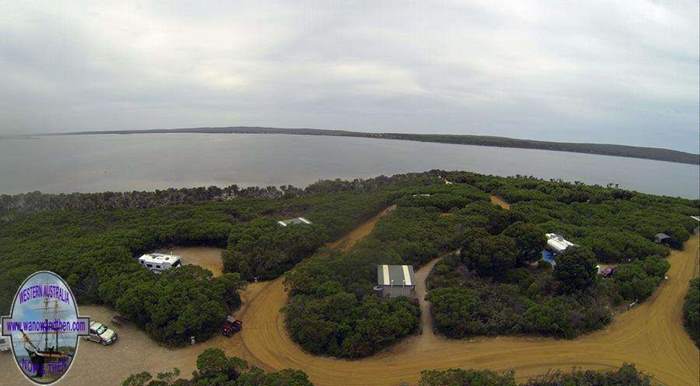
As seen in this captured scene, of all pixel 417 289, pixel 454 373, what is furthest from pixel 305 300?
pixel 454 373

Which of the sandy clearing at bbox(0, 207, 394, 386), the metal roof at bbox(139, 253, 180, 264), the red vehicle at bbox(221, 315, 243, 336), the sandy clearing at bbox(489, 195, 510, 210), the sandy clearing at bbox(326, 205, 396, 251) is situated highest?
the sandy clearing at bbox(489, 195, 510, 210)

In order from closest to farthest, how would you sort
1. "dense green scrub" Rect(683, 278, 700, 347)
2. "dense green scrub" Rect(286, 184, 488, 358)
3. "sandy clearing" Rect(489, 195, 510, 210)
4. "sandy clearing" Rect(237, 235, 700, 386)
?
1. "sandy clearing" Rect(237, 235, 700, 386)
2. "dense green scrub" Rect(286, 184, 488, 358)
3. "dense green scrub" Rect(683, 278, 700, 347)
4. "sandy clearing" Rect(489, 195, 510, 210)

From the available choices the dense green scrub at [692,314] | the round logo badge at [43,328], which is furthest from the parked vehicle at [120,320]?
the dense green scrub at [692,314]

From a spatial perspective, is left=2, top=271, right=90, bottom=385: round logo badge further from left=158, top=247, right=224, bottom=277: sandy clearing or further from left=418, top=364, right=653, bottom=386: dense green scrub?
left=158, top=247, right=224, bottom=277: sandy clearing

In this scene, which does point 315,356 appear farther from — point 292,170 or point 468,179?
point 292,170

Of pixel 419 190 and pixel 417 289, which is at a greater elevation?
pixel 419 190

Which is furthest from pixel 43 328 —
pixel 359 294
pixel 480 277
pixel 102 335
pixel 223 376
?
pixel 480 277

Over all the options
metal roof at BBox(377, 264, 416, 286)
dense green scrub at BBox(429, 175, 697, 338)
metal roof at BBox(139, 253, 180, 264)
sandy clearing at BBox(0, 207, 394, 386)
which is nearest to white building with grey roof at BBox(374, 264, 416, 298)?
metal roof at BBox(377, 264, 416, 286)


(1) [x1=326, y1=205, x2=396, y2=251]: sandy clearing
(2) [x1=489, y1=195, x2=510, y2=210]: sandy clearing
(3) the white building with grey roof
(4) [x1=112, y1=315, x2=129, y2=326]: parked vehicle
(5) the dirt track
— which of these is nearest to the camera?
(5) the dirt track
